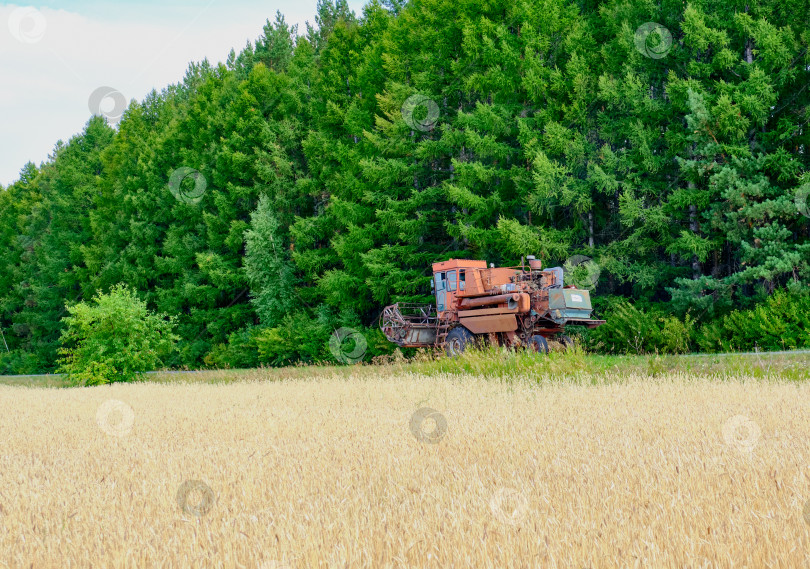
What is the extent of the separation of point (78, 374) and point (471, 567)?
21.6 m

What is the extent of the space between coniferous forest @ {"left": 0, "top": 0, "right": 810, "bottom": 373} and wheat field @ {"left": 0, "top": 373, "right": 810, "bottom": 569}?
12.8 meters

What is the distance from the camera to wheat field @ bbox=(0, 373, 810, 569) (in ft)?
10.5

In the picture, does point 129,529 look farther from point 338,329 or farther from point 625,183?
point 338,329

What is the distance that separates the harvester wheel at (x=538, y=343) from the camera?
1848 centimetres

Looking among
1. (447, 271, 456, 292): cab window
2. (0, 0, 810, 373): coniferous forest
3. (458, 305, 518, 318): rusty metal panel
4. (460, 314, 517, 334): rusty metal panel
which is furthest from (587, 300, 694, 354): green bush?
(447, 271, 456, 292): cab window

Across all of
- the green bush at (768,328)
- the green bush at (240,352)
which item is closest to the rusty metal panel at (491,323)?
the green bush at (768,328)

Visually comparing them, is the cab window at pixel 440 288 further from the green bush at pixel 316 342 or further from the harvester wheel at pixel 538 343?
the green bush at pixel 316 342

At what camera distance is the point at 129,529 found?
3781 mm

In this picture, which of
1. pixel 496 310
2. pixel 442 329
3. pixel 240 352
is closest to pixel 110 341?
pixel 240 352

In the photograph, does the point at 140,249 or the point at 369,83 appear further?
the point at 140,249

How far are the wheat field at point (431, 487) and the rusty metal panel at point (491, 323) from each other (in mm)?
9671

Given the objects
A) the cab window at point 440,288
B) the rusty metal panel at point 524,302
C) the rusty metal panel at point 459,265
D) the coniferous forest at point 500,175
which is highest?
the coniferous forest at point 500,175

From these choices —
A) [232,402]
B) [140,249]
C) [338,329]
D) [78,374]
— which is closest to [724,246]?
[338,329]

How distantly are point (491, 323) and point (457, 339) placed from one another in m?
1.53
